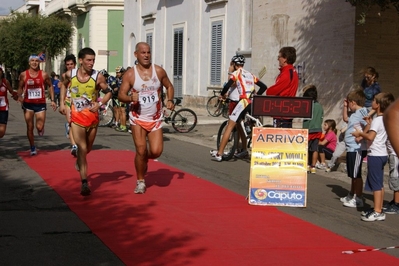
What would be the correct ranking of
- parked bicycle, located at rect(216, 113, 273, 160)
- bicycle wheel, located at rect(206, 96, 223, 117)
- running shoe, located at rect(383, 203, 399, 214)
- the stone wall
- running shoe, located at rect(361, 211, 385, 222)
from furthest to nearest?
bicycle wheel, located at rect(206, 96, 223, 117) < the stone wall < parked bicycle, located at rect(216, 113, 273, 160) < running shoe, located at rect(383, 203, 399, 214) < running shoe, located at rect(361, 211, 385, 222)

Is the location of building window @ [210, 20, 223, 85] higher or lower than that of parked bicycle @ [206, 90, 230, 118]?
higher

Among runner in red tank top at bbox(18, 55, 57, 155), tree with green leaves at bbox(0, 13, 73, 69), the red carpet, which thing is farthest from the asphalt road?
tree with green leaves at bbox(0, 13, 73, 69)

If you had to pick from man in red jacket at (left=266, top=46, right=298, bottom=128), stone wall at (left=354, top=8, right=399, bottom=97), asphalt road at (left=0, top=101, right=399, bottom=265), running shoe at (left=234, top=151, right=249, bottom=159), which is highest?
stone wall at (left=354, top=8, right=399, bottom=97)

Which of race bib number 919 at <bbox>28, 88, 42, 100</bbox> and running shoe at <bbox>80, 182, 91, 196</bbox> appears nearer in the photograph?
running shoe at <bbox>80, 182, 91, 196</bbox>

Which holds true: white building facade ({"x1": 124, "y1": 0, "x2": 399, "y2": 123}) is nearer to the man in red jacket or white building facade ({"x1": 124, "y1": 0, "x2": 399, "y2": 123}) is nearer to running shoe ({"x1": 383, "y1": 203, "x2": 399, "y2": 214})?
the man in red jacket

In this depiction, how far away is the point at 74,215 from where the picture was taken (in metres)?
8.44

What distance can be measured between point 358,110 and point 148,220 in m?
3.21

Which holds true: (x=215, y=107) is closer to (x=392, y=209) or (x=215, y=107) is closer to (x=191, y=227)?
(x=392, y=209)

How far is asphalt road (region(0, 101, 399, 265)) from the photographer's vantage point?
6.76 m

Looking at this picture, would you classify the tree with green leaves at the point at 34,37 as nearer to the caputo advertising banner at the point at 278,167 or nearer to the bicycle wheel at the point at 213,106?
the bicycle wheel at the point at 213,106

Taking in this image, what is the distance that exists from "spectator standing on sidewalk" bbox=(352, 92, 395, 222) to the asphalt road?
15cm

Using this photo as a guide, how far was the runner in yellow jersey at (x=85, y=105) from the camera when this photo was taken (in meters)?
9.84

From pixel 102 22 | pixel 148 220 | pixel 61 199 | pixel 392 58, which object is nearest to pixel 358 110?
pixel 148 220

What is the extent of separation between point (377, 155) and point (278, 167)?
1394 millimetres
